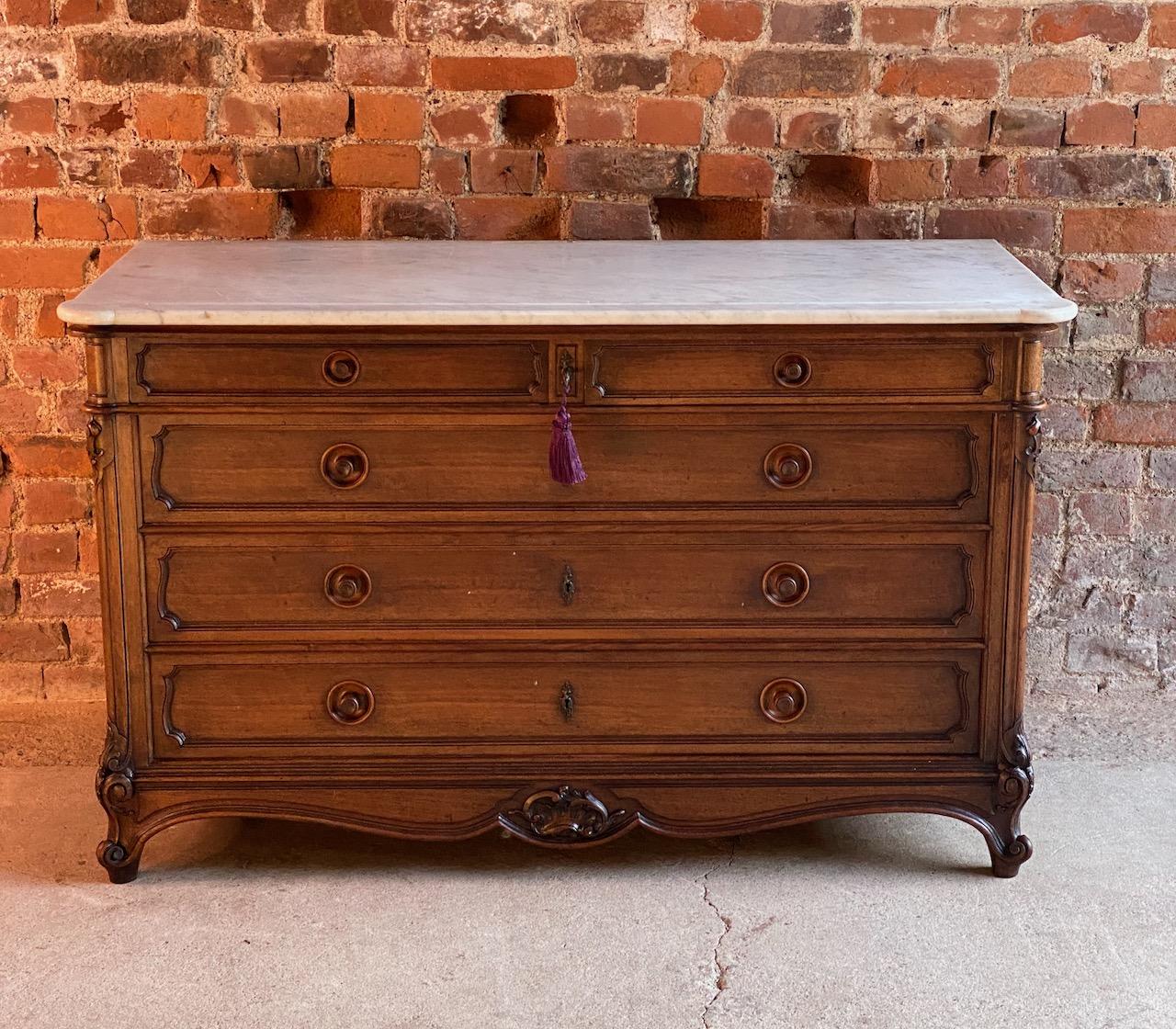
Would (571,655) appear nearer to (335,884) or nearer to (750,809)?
(750,809)

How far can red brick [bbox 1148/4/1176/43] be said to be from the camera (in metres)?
2.92

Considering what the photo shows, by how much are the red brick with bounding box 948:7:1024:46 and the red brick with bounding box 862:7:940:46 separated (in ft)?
0.14

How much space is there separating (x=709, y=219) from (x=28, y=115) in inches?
53.6

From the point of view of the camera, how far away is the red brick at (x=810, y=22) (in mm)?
2914

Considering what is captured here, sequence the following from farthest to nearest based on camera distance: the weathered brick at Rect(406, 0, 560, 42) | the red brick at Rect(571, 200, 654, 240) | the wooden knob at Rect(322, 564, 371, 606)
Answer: the red brick at Rect(571, 200, 654, 240) → the weathered brick at Rect(406, 0, 560, 42) → the wooden knob at Rect(322, 564, 371, 606)

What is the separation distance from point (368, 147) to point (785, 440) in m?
1.11

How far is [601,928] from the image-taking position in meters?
2.44

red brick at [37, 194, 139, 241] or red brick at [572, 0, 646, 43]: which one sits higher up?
red brick at [572, 0, 646, 43]

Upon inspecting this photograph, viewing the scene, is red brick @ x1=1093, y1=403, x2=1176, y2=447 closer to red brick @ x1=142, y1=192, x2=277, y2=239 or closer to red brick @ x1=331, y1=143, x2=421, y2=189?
red brick @ x1=331, y1=143, x2=421, y2=189

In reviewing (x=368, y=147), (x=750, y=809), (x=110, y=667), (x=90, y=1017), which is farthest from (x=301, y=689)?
(x=368, y=147)

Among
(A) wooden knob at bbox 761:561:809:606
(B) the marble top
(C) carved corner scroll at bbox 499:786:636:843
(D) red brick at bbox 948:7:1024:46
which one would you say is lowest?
(C) carved corner scroll at bbox 499:786:636:843

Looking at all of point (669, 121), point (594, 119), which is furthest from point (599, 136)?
point (669, 121)

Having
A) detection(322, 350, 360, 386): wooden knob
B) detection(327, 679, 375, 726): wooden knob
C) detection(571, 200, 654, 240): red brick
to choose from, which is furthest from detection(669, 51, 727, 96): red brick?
detection(327, 679, 375, 726): wooden knob

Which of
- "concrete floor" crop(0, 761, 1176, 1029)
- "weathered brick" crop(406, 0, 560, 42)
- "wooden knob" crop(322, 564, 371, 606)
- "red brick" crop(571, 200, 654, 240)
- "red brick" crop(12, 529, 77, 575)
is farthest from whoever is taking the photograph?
"red brick" crop(12, 529, 77, 575)
